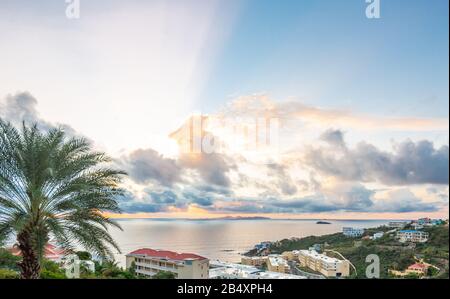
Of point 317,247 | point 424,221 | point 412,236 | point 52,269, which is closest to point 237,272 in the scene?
point 317,247

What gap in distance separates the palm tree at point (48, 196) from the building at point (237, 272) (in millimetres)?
1953

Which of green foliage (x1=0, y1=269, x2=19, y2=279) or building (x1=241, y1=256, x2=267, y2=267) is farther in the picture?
building (x1=241, y1=256, x2=267, y2=267)

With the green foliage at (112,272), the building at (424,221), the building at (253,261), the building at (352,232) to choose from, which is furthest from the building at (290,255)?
the green foliage at (112,272)

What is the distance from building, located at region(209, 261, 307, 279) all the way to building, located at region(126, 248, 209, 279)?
0.16 metres

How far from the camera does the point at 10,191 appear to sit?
604cm

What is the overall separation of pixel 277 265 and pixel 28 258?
4350 mm

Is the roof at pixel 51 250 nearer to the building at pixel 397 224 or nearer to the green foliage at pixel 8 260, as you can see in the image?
the green foliage at pixel 8 260

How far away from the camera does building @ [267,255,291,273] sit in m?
7.67

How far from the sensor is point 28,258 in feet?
19.7

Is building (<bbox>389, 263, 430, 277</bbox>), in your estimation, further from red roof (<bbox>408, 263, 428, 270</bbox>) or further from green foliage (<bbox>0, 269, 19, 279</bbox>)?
green foliage (<bbox>0, 269, 19, 279</bbox>)

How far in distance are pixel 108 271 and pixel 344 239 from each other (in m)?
4.68

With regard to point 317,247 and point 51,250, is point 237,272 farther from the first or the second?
point 51,250

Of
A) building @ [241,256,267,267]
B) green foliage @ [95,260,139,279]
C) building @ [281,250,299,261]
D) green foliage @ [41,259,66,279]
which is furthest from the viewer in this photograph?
building @ [281,250,299,261]

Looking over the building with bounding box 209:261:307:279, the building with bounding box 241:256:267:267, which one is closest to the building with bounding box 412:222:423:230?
the building with bounding box 209:261:307:279
